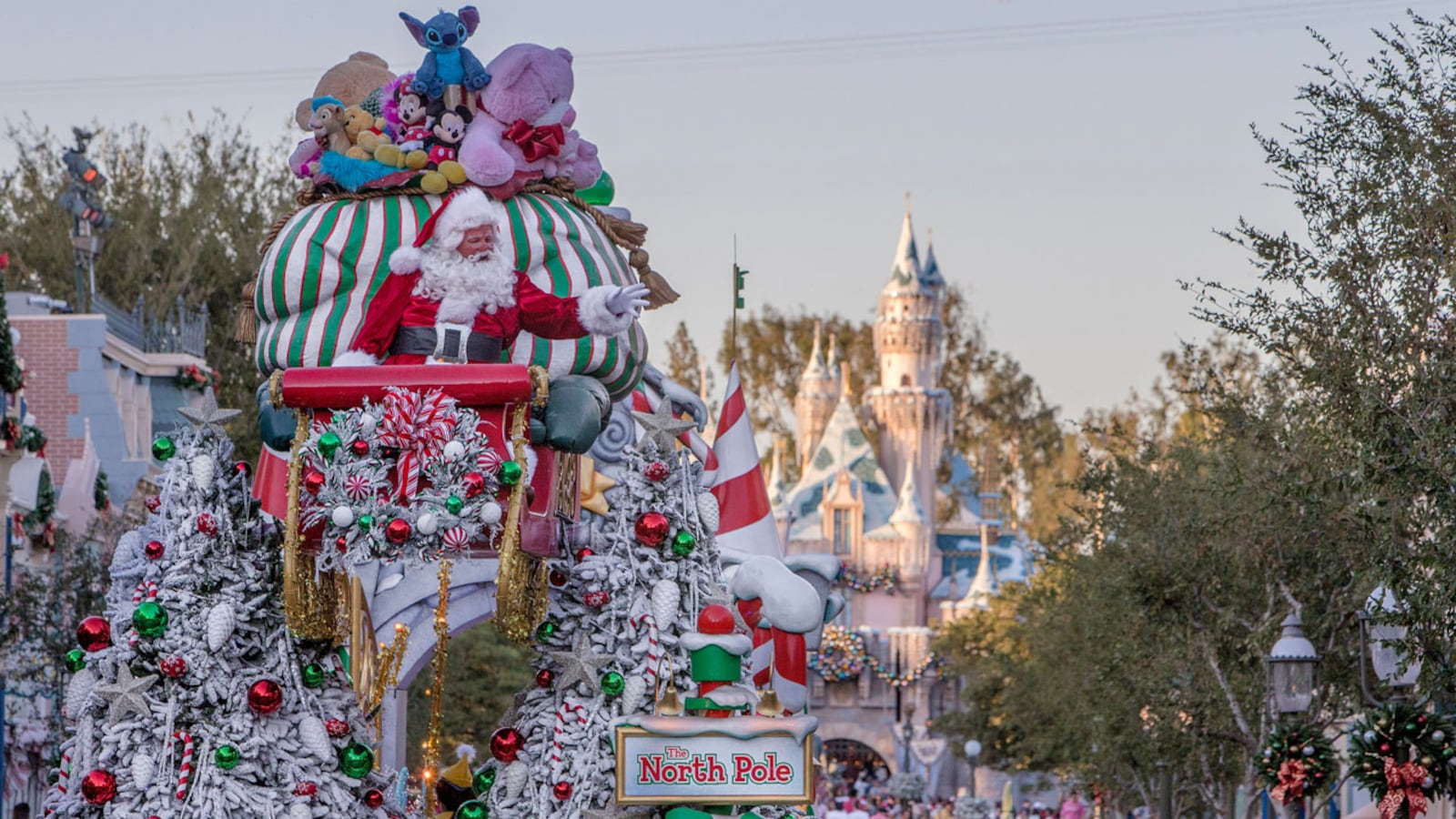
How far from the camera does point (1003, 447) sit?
8312cm

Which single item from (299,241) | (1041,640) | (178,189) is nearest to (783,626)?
(299,241)

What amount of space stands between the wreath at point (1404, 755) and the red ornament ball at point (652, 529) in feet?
15.3

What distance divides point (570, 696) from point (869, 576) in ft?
245

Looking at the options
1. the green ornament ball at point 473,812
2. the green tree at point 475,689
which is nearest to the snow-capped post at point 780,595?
the green ornament ball at point 473,812

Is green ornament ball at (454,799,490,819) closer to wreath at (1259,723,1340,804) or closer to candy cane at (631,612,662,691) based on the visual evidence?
candy cane at (631,612,662,691)

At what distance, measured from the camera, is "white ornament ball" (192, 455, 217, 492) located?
14.3 meters

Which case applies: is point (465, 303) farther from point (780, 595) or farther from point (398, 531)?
point (780, 595)

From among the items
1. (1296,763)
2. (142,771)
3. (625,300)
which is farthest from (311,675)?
(1296,763)

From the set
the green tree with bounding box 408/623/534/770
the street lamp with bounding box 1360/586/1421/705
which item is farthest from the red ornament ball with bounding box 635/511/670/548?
the green tree with bounding box 408/623/534/770

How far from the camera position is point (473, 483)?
1311cm

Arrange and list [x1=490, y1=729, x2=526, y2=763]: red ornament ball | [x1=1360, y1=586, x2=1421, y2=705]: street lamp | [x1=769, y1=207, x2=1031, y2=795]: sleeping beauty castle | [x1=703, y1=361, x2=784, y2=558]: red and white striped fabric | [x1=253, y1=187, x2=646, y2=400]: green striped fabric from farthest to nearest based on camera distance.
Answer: [x1=769, y1=207, x2=1031, y2=795]: sleeping beauty castle
[x1=703, y1=361, x2=784, y2=558]: red and white striped fabric
[x1=1360, y1=586, x2=1421, y2=705]: street lamp
[x1=490, y1=729, x2=526, y2=763]: red ornament ball
[x1=253, y1=187, x2=646, y2=400]: green striped fabric

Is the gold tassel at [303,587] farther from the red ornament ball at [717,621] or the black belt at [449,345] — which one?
the red ornament ball at [717,621]

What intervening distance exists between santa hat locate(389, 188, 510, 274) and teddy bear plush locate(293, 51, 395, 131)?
109 cm

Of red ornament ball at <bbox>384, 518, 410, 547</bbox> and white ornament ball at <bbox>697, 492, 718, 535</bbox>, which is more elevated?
white ornament ball at <bbox>697, 492, 718, 535</bbox>
